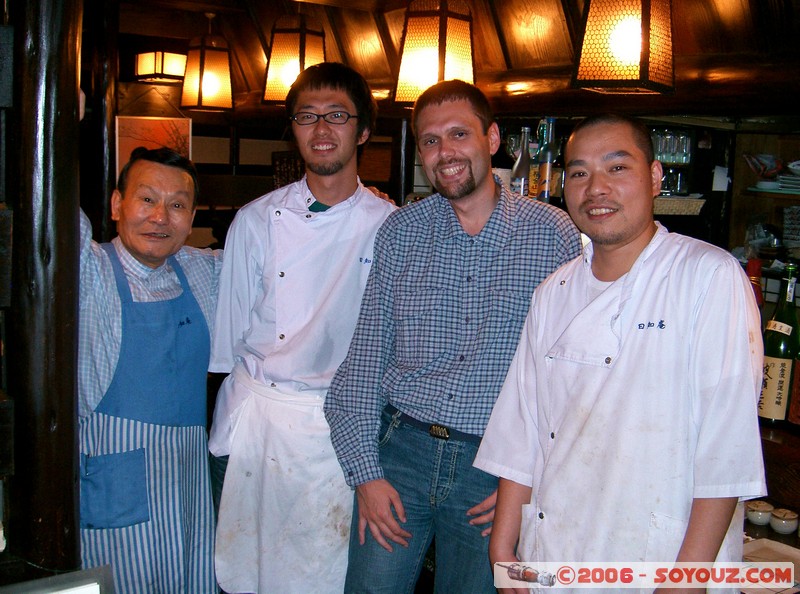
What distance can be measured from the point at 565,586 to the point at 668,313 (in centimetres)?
79

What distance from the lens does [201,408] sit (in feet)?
10.5

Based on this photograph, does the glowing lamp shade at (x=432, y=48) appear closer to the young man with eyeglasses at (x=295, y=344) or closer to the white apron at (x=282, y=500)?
the young man with eyeglasses at (x=295, y=344)

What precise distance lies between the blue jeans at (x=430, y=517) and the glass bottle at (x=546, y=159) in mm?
1604

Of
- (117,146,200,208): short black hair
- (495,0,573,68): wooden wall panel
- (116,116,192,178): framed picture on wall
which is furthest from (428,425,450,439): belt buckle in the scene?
(116,116,192,178): framed picture on wall

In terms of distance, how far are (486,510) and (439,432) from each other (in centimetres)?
29

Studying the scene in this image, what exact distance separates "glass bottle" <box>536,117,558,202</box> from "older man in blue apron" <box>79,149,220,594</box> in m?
1.67

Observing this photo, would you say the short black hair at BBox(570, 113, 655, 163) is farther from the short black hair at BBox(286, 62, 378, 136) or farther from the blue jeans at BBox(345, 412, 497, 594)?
the short black hair at BBox(286, 62, 378, 136)

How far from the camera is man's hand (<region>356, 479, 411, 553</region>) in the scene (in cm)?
276

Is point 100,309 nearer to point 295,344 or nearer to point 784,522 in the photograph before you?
point 295,344

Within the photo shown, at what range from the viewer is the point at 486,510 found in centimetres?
263

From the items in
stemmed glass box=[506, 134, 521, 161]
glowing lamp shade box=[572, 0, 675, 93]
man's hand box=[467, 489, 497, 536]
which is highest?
glowing lamp shade box=[572, 0, 675, 93]

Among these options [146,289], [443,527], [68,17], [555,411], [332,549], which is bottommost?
[332,549]

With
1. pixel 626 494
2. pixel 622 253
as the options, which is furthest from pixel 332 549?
pixel 622 253

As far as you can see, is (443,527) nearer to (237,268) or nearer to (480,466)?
(480,466)
